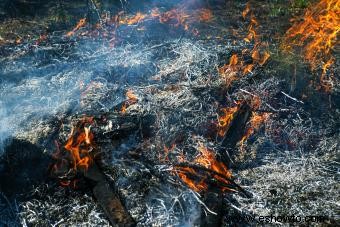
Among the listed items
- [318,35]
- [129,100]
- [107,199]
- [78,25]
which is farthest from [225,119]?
[78,25]

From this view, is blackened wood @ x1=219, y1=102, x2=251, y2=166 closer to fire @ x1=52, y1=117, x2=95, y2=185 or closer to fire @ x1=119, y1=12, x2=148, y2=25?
fire @ x1=52, y1=117, x2=95, y2=185

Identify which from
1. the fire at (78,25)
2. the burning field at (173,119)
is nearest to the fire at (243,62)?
the burning field at (173,119)

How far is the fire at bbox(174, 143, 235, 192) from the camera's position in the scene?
4594 mm

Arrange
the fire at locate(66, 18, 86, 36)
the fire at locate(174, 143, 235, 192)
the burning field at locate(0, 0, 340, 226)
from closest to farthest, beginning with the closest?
the burning field at locate(0, 0, 340, 226) → the fire at locate(174, 143, 235, 192) → the fire at locate(66, 18, 86, 36)

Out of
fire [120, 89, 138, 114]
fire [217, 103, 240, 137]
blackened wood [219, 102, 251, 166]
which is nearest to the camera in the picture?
blackened wood [219, 102, 251, 166]

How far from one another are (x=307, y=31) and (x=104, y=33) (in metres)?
4.60

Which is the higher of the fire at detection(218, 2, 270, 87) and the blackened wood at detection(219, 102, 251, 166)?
the fire at detection(218, 2, 270, 87)

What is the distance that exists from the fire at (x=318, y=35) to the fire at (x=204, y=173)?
10.3ft

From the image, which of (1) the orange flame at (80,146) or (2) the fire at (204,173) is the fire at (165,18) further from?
(2) the fire at (204,173)

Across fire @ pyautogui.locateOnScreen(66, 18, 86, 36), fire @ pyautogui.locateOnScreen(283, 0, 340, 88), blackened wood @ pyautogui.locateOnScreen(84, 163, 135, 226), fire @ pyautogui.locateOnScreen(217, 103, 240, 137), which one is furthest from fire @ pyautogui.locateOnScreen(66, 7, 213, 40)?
blackened wood @ pyautogui.locateOnScreen(84, 163, 135, 226)

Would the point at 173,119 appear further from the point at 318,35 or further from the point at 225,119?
the point at 318,35

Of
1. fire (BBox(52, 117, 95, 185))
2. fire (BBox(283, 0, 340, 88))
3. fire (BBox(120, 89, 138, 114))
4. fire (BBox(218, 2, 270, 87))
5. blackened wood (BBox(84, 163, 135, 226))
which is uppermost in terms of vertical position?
fire (BBox(283, 0, 340, 88))

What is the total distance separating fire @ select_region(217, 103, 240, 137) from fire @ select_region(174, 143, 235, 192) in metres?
0.46

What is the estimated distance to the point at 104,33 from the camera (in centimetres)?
837
